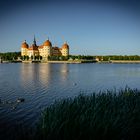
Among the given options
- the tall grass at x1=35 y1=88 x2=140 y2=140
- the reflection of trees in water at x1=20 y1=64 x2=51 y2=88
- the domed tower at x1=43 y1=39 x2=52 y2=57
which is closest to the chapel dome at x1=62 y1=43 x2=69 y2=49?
the domed tower at x1=43 y1=39 x2=52 y2=57

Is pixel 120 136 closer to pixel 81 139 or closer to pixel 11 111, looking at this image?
pixel 81 139

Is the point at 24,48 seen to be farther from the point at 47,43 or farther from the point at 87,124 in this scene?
the point at 87,124

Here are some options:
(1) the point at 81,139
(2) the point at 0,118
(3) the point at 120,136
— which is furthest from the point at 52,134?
(2) the point at 0,118

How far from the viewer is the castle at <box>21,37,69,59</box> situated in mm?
125312

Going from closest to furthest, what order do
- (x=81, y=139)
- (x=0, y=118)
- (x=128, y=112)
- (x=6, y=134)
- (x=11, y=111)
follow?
1. (x=81, y=139)
2. (x=128, y=112)
3. (x=6, y=134)
4. (x=0, y=118)
5. (x=11, y=111)

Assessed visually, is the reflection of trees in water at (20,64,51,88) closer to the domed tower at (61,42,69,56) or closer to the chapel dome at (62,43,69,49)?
the domed tower at (61,42,69,56)

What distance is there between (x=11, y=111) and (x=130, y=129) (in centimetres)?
611

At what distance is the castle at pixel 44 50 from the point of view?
4934 inches

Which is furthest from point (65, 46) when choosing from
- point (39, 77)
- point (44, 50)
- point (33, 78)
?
point (33, 78)

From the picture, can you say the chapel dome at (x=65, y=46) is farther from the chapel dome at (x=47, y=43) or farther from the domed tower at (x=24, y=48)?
the domed tower at (x=24, y=48)

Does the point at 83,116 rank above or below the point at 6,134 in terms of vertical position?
above

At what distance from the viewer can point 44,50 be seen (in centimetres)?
12575

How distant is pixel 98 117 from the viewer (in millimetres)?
6348

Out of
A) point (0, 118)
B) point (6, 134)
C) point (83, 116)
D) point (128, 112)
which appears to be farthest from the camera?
point (0, 118)
